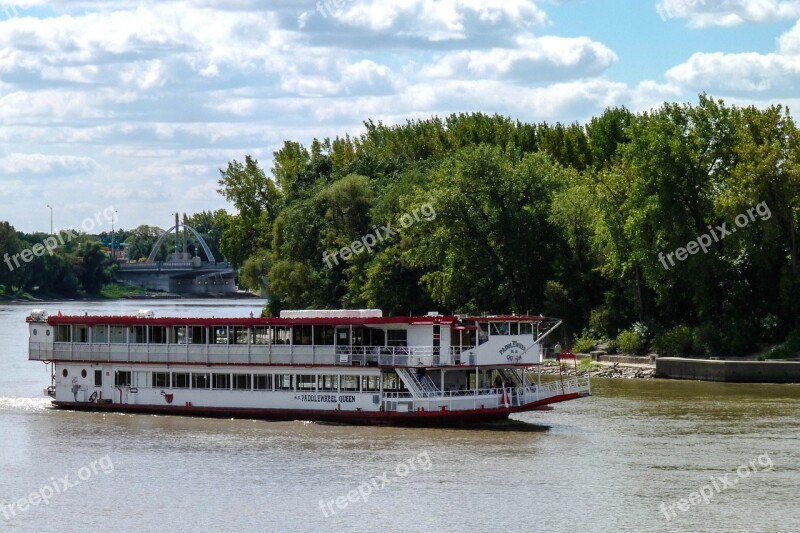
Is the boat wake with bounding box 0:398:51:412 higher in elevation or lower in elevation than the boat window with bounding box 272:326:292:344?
lower

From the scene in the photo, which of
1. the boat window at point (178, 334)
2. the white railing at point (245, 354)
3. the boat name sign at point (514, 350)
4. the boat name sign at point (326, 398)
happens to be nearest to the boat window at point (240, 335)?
the white railing at point (245, 354)

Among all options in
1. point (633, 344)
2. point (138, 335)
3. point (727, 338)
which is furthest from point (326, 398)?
point (633, 344)

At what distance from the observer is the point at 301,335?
2512 inches

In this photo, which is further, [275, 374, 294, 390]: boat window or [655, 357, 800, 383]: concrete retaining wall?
[655, 357, 800, 383]: concrete retaining wall

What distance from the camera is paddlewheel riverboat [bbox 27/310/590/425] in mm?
61188

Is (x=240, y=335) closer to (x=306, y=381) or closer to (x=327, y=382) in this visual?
(x=306, y=381)

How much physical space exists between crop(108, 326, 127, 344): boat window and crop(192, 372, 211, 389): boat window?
4420 millimetres

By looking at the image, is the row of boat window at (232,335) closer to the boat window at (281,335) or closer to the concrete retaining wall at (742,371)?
the boat window at (281,335)

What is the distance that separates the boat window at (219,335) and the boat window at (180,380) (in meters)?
2.24

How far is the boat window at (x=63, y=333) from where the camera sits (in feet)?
226

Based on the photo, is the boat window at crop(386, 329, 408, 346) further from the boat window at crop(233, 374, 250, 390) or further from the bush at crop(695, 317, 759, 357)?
the bush at crop(695, 317, 759, 357)

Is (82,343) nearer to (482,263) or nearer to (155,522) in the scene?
(155,522)

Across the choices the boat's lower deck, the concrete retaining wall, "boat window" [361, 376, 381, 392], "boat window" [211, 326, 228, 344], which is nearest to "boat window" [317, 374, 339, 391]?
the boat's lower deck

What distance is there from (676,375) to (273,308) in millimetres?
52389
